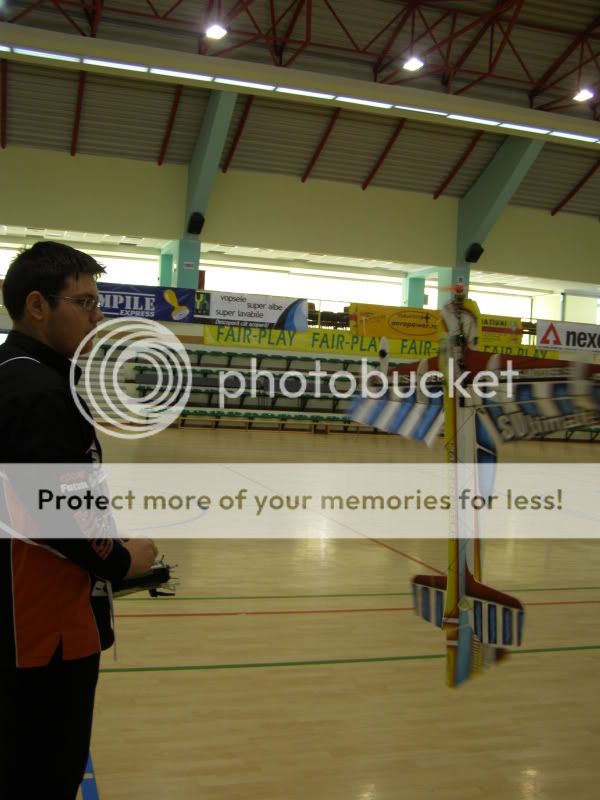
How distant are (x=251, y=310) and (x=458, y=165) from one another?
24.9 feet

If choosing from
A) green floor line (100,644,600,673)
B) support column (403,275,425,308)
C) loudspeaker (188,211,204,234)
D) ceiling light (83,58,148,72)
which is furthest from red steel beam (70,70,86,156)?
green floor line (100,644,600,673)

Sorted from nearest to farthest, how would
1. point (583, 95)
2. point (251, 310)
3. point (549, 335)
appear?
point (583, 95), point (251, 310), point (549, 335)

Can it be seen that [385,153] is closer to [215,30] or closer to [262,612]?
[215,30]

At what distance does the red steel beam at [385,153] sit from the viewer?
21547 millimetres

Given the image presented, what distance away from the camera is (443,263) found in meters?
24.6

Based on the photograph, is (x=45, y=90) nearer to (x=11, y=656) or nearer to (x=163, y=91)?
(x=163, y=91)

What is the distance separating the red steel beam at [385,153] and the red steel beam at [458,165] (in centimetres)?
218

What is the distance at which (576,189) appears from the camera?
24.5 metres

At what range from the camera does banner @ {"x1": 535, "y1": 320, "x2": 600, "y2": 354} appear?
23281 millimetres

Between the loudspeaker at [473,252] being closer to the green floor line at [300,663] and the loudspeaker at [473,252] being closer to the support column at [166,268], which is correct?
the support column at [166,268]

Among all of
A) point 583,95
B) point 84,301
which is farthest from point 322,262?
point 84,301

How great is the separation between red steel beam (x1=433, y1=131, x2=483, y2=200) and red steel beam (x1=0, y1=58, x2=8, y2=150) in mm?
12370

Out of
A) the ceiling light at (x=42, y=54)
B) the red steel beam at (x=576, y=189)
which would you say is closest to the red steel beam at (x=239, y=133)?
the ceiling light at (x=42, y=54)

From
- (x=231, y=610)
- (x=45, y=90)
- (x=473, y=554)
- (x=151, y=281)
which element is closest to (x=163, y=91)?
(x=45, y=90)
